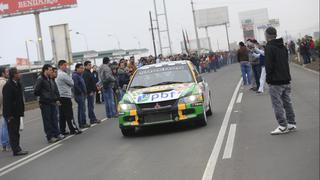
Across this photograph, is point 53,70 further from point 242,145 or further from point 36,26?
point 36,26

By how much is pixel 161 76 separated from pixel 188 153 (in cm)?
400

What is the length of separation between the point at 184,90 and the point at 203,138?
1599mm

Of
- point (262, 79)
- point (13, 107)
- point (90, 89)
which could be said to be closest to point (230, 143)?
point (13, 107)

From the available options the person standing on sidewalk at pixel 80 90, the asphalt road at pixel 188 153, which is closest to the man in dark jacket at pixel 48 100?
the asphalt road at pixel 188 153

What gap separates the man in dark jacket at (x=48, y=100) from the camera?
504 inches

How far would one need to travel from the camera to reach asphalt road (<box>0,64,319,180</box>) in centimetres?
777

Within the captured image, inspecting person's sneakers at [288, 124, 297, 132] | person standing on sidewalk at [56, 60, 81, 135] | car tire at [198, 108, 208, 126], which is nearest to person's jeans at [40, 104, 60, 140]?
person standing on sidewalk at [56, 60, 81, 135]

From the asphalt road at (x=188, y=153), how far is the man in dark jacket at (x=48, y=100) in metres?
0.37

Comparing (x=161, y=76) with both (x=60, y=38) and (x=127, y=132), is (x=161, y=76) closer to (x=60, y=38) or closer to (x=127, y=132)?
(x=127, y=132)

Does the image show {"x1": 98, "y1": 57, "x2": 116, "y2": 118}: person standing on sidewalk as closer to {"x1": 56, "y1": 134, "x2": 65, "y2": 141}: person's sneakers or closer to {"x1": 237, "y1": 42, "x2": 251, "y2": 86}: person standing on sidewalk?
{"x1": 56, "y1": 134, "x2": 65, "y2": 141}: person's sneakers

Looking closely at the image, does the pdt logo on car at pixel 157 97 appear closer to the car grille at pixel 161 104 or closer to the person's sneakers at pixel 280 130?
the car grille at pixel 161 104

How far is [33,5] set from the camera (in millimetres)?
50031

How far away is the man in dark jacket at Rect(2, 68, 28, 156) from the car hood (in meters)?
2.15

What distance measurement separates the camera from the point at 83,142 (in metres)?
12.3
